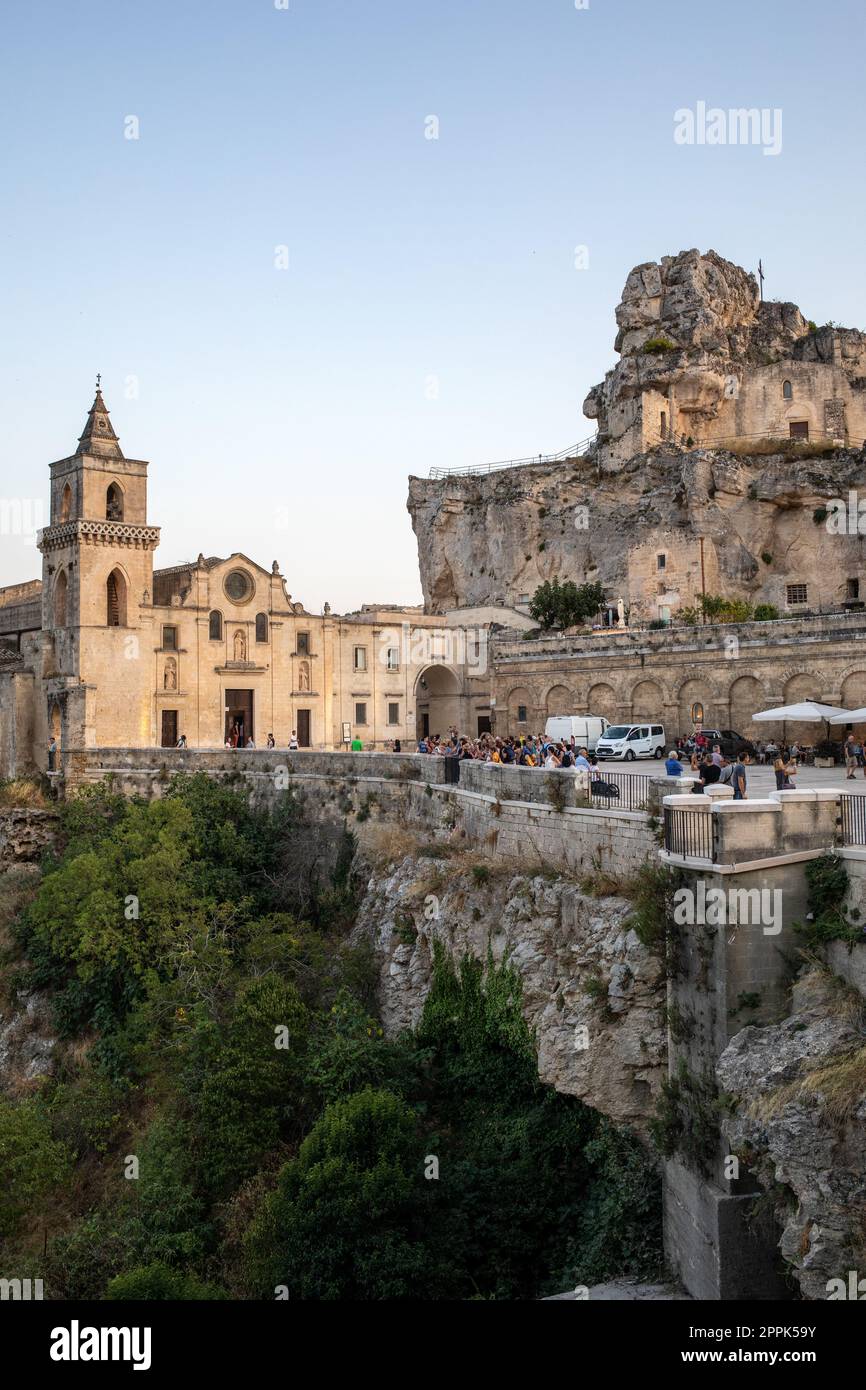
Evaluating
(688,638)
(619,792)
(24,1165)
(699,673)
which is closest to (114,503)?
(688,638)

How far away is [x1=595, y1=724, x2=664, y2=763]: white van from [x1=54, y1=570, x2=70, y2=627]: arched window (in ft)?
67.3

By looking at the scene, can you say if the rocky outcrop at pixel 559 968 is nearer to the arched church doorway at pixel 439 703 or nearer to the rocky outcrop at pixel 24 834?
the rocky outcrop at pixel 24 834

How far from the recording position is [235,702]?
4231 centimetres

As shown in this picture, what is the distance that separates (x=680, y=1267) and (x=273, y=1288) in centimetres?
562

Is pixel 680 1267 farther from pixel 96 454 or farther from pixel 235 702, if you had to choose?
pixel 96 454

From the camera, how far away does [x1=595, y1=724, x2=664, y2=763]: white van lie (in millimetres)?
32844

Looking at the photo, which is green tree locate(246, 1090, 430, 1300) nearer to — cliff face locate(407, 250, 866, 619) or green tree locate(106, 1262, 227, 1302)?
green tree locate(106, 1262, 227, 1302)

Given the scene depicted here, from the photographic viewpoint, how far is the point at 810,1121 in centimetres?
1054

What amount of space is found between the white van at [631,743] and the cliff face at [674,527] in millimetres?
20092

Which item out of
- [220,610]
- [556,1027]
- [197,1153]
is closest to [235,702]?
[220,610]

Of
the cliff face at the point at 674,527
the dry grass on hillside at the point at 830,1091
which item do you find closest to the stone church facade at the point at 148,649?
the cliff face at the point at 674,527

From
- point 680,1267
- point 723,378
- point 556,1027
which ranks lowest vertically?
point 680,1267

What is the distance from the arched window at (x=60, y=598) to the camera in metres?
41.0

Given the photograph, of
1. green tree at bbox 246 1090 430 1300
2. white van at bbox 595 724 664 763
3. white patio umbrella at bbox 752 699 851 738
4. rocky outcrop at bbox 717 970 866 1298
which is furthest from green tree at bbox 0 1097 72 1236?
white patio umbrella at bbox 752 699 851 738
